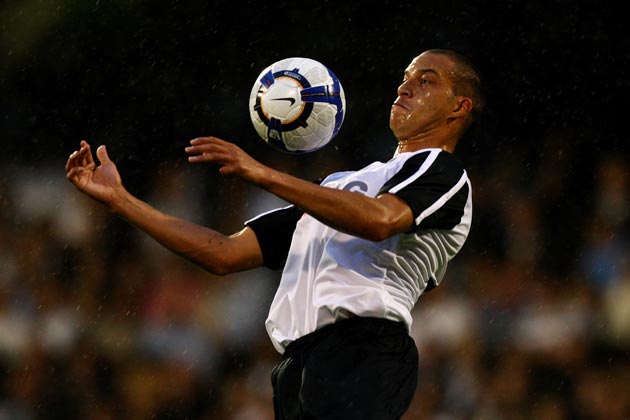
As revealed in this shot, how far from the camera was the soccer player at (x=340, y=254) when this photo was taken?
311cm

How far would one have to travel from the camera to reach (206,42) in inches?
316

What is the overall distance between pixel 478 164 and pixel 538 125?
0.61m

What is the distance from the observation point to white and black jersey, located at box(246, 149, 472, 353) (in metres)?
3.34

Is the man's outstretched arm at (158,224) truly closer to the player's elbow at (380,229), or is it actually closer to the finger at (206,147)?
the finger at (206,147)

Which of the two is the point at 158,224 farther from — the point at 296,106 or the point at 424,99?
the point at 424,99

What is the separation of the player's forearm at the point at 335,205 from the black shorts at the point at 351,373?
0.39m

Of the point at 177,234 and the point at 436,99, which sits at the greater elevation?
the point at 436,99

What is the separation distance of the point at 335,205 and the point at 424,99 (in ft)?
3.61

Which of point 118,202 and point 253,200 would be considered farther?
point 253,200

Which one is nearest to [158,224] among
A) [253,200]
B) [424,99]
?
[424,99]

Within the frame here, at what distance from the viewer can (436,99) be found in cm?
401

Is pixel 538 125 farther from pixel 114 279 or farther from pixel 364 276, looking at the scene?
pixel 364 276

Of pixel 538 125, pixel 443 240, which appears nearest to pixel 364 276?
pixel 443 240

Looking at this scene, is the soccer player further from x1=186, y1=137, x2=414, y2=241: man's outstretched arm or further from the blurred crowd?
the blurred crowd
